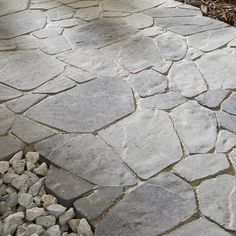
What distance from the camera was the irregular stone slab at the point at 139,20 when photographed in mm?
4426

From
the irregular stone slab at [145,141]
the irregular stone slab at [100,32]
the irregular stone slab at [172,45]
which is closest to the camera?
the irregular stone slab at [145,141]

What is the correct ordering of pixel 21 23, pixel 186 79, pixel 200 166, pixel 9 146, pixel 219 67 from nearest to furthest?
pixel 200 166 → pixel 9 146 → pixel 186 79 → pixel 219 67 → pixel 21 23

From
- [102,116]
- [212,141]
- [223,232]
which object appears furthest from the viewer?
[102,116]

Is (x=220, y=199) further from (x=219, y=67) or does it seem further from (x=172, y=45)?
(x=172, y=45)

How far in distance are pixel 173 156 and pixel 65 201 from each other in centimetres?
85

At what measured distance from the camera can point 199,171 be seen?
2.53 meters

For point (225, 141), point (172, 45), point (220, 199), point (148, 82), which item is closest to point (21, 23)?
point (172, 45)

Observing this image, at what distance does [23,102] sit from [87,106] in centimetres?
57

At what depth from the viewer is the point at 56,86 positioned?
3416 mm

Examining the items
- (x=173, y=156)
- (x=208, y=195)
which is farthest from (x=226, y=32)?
(x=208, y=195)

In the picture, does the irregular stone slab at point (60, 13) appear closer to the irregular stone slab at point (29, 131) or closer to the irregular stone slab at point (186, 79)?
the irregular stone slab at point (186, 79)

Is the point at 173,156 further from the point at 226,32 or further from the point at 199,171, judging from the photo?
the point at 226,32

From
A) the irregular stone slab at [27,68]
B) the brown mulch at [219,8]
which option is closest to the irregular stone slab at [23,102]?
the irregular stone slab at [27,68]

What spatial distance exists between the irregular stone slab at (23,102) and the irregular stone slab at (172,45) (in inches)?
55.5
